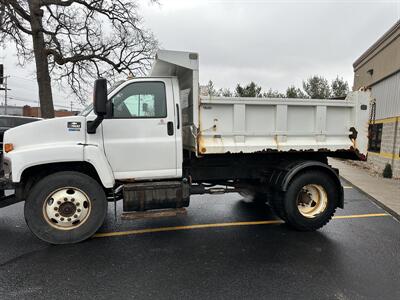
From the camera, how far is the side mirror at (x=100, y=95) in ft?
14.9

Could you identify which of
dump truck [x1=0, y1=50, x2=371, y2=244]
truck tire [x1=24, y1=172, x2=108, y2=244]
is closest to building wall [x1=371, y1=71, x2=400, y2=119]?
dump truck [x1=0, y1=50, x2=371, y2=244]

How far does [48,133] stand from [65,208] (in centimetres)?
109

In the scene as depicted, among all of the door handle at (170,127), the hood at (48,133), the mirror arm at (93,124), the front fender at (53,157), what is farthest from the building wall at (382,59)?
the hood at (48,133)

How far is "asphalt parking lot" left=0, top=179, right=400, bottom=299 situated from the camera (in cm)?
370

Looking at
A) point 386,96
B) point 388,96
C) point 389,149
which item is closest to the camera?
point 389,149

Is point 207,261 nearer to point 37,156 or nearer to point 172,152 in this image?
point 172,152

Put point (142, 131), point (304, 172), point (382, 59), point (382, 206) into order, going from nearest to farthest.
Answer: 1. point (142, 131)
2. point (304, 172)
3. point (382, 206)
4. point (382, 59)

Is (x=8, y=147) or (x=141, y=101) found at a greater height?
(x=141, y=101)

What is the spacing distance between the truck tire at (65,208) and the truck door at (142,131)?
0.49 metres

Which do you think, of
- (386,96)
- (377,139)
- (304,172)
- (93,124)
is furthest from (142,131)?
(377,139)

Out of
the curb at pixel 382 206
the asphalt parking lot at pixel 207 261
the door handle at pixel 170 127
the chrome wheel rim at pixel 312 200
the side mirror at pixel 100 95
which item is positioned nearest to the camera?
the asphalt parking lot at pixel 207 261

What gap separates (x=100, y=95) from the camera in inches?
179

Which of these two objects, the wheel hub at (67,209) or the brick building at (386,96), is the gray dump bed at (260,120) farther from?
the brick building at (386,96)

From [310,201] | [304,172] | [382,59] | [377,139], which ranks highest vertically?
[382,59]
